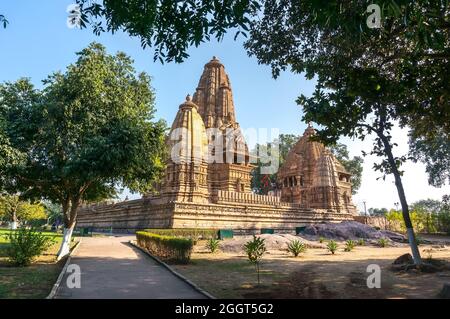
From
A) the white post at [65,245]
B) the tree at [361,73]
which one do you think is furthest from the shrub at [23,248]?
the tree at [361,73]

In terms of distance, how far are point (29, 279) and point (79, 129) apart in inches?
241

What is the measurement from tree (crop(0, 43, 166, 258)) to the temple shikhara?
11444 mm

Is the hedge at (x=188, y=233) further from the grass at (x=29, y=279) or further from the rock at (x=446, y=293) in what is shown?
the rock at (x=446, y=293)

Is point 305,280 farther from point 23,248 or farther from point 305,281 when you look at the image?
point 23,248

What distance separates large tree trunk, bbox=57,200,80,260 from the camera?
15.4 m

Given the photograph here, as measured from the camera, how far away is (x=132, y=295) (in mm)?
7812

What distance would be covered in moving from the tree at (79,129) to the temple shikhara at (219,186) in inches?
451

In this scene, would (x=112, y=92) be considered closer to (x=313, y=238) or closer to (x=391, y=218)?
(x=313, y=238)

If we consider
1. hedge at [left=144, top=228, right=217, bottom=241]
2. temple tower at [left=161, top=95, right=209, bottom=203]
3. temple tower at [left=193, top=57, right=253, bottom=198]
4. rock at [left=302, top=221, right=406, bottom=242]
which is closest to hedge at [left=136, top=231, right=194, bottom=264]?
hedge at [left=144, top=228, right=217, bottom=241]

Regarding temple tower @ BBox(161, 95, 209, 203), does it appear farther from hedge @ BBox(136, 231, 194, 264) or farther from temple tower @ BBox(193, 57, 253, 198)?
hedge @ BBox(136, 231, 194, 264)

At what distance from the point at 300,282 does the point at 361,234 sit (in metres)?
24.0

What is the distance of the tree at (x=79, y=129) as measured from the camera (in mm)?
13469

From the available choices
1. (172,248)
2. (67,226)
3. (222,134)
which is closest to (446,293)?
(172,248)

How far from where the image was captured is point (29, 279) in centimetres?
1022
